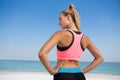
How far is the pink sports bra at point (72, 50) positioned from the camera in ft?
4.38

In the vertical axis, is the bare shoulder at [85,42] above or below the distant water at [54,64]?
above

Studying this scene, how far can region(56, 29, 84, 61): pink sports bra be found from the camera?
1334 millimetres

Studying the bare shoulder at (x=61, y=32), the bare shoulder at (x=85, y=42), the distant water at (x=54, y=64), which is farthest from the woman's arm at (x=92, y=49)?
the distant water at (x=54, y=64)

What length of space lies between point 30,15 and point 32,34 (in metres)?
0.38

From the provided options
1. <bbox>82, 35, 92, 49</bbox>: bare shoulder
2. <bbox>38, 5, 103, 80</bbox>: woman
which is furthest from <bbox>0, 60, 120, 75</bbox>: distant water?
<bbox>38, 5, 103, 80</bbox>: woman

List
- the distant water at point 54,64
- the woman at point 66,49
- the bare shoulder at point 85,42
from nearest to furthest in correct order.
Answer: the woman at point 66,49 → the bare shoulder at point 85,42 → the distant water at point 54,64

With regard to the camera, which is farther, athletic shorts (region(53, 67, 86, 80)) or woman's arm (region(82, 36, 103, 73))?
woman's arm (region(82, 36, 103, 73))

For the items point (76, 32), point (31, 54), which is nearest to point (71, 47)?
point (76, 32)

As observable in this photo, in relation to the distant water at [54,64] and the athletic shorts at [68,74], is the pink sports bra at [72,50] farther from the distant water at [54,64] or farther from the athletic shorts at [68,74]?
the distant water at [54,64]

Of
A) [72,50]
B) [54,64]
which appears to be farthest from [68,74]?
[54,64]

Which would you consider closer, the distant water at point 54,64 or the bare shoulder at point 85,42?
the bare shoulder at point 85,42

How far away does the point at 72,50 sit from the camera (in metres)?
1.34

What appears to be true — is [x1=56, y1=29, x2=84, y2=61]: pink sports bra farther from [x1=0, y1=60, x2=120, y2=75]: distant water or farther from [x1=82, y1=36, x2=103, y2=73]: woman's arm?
[x1=0, y1=60, x2=120, y2=75]: distant water

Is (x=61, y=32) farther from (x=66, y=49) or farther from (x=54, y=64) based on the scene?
(x=54, y=64)
